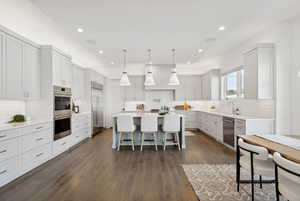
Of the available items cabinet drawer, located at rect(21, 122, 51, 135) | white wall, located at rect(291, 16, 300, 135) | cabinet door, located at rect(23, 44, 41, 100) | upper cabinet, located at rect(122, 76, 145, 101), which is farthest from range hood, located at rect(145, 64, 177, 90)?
cabinet drawer, located at rect(21, 122, 51, 135)

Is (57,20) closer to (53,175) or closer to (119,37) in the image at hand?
(119,37)

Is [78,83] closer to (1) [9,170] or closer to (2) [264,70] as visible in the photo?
(1) [9,170]

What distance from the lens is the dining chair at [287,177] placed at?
1.38m

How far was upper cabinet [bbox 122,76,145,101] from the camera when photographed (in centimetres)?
771

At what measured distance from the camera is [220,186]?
2535mm

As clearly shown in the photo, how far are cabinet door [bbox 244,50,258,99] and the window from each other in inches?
44.9

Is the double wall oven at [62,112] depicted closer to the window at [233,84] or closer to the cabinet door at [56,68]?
the cabinet door at [56,68]

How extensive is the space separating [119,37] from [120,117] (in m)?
2.10

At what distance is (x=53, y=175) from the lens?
2.94 m

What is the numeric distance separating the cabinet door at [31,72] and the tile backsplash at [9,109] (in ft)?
1.10

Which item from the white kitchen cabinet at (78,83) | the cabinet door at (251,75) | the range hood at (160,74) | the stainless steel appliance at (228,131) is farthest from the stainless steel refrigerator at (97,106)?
the cabinet door at (251,75)

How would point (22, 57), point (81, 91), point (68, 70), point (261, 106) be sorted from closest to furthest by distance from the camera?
1. point (22, 57)
2. point (261, 106)
3. point (68, 70)
4. point (81, 91)

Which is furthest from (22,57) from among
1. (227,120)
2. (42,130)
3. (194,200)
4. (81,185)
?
(227,120)

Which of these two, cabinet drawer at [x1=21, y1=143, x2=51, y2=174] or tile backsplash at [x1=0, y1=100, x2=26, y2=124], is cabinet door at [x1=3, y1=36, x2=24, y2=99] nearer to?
tile backsplash at [x1=0, y1=100, x2=26, y2=124]
